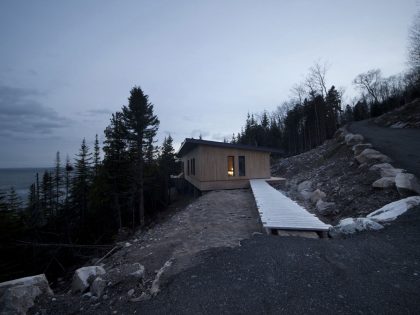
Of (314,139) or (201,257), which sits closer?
(201,257)

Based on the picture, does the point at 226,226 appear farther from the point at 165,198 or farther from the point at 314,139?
the point at 314,139

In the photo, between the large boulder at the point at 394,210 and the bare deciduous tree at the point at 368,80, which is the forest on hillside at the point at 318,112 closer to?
the bare deciduous tree at the point at 368,80

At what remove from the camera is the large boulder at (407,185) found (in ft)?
25.1

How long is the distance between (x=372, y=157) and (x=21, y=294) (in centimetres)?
1505

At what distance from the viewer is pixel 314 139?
141 ft

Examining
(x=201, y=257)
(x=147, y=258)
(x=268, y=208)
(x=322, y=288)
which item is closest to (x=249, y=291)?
(x=322, y=288)

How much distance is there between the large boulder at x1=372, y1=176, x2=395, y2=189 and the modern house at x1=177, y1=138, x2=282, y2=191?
9.12 m

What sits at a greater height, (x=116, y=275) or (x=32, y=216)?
(x=116, y=275)

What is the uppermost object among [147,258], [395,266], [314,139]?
[314,139]

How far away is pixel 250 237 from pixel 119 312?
381 cm

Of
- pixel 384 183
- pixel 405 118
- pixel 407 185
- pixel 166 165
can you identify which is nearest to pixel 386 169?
pixel 384 183

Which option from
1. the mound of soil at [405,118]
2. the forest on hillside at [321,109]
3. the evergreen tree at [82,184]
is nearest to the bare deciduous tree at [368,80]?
the forest on hillside at [321,109]

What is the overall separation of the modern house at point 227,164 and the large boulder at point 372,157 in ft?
21.1

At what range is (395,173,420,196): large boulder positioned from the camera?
25.1 ft
